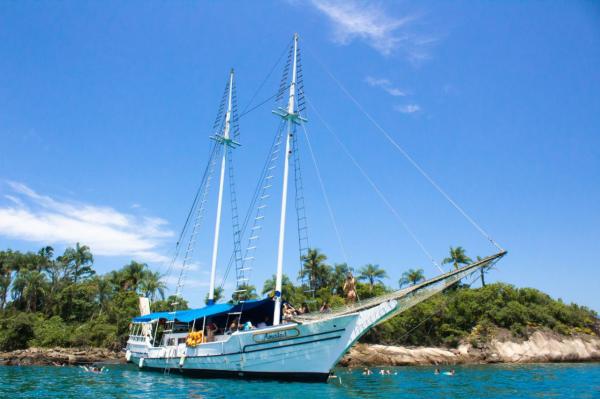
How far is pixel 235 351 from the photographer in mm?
27078

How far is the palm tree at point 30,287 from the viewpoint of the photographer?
6894cm

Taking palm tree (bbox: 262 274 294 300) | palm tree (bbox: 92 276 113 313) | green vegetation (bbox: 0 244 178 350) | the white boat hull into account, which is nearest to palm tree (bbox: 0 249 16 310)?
green vegetation (bbox: 0 244 178 350)

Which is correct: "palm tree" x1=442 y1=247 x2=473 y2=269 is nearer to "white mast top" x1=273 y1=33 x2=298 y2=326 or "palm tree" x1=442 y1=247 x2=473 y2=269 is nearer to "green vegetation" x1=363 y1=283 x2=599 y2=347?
"green vegetation" x1=363 y1=283 x2=599 y2=347

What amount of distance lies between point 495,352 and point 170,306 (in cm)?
4670

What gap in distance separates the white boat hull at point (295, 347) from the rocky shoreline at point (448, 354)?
2866cm

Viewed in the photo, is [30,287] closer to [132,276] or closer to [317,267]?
[132,276]

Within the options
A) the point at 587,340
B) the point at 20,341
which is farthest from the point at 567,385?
the point at 20,341

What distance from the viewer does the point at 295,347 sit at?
81.6 feet

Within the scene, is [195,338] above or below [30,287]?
below

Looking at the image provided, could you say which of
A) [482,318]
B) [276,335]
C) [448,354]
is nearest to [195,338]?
[276,335]

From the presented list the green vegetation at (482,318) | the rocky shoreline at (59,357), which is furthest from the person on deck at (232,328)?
the green vegetation at (482,318)

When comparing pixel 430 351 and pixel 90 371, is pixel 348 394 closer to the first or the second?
pixel 90 371

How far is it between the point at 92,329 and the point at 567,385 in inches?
2314

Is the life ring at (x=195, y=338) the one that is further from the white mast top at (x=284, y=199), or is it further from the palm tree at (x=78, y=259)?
the palm tree at (x=78, y=259)
